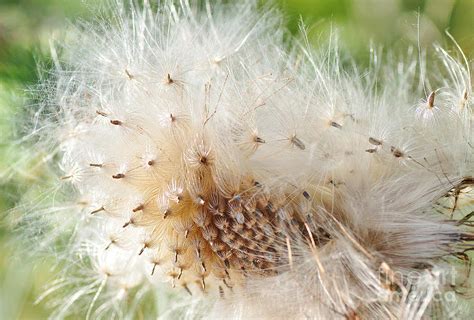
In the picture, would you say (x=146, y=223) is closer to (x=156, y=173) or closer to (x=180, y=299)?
(x=156, y=173)

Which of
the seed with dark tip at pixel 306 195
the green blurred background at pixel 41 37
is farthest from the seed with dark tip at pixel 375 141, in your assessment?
the green blurred background at pixel 41 37

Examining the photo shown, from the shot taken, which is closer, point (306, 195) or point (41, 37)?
point (306, 195)

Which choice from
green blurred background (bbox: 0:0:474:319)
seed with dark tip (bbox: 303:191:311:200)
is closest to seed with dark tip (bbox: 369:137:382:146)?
seed with dark tip (bbox: 303:191:311:200)

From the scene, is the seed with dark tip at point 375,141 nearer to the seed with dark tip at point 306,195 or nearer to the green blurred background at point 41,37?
the seed with dark tip at point 306,195

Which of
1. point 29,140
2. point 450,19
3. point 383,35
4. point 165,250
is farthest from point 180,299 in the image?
point 450,19

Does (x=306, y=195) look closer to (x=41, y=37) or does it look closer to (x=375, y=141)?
(x=375, y=141)

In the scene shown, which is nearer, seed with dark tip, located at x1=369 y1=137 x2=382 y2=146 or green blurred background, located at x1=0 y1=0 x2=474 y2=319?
seed with dark tip, located at x1=369 y1=137 x2=382 y2=146

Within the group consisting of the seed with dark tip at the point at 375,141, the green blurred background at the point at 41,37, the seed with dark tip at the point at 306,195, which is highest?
the seed with dark tip at the point at 375,141

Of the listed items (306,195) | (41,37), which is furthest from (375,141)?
(41,37)

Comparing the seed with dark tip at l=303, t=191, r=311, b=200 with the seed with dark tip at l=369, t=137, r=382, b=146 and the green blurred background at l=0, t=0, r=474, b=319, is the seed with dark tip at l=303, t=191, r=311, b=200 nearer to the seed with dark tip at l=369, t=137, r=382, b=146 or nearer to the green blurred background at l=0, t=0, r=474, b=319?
the seed with dark tip at l=369, t=137, r=382, b=146
